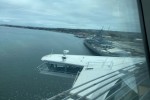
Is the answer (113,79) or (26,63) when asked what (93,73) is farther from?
(26,63)

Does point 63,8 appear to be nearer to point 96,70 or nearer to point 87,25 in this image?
point 87,25

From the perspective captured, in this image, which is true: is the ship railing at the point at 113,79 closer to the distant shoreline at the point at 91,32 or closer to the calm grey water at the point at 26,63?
the calm grey water at the point at 26,63

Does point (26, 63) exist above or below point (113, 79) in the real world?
above

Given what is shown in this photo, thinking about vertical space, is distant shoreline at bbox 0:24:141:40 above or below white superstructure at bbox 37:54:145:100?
above

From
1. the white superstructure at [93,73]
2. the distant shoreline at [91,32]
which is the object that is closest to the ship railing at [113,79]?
the white superstructure at [93,73]

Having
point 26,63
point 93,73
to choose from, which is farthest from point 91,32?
point 26,63

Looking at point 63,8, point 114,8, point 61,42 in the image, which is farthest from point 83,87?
point 114,8

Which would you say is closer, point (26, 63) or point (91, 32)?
point (26, 63)

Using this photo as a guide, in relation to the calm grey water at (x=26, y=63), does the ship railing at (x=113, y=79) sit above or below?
below

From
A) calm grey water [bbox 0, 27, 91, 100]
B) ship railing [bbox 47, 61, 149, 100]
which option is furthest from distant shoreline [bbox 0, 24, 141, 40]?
ship railing [bbox 47, 61, 149, 100]

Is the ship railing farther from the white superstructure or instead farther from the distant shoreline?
the distant shoreline
